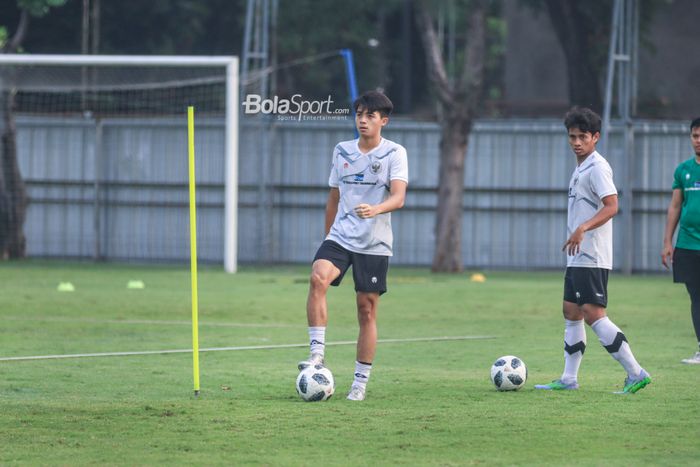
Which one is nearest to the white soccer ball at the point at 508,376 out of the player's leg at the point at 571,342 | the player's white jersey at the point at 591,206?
the player's leg at the point at 571,342

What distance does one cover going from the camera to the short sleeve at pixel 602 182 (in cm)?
953

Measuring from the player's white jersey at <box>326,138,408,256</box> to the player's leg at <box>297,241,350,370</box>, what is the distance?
0.09 m

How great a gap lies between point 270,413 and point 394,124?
918 inches

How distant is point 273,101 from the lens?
11.5m

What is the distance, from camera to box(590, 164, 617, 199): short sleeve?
375 inches

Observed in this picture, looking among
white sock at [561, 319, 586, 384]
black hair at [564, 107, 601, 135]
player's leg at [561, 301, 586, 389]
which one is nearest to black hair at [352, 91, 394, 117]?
black hair at [564, 107, 601, 135]

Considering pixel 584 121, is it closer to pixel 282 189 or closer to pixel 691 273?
pixel 691 273

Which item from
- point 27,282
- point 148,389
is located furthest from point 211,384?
point 27,282

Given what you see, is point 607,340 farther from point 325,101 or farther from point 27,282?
point 27,282

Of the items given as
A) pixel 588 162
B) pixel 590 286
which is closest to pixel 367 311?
pixel 590 286

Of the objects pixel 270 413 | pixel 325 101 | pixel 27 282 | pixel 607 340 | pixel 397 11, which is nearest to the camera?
pixel 270 413

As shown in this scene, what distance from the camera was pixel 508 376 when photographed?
380 inches

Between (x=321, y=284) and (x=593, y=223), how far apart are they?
1.95 metres

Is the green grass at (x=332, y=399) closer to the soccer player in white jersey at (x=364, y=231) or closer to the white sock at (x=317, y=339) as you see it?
the white sock at (x=317, y=339)
